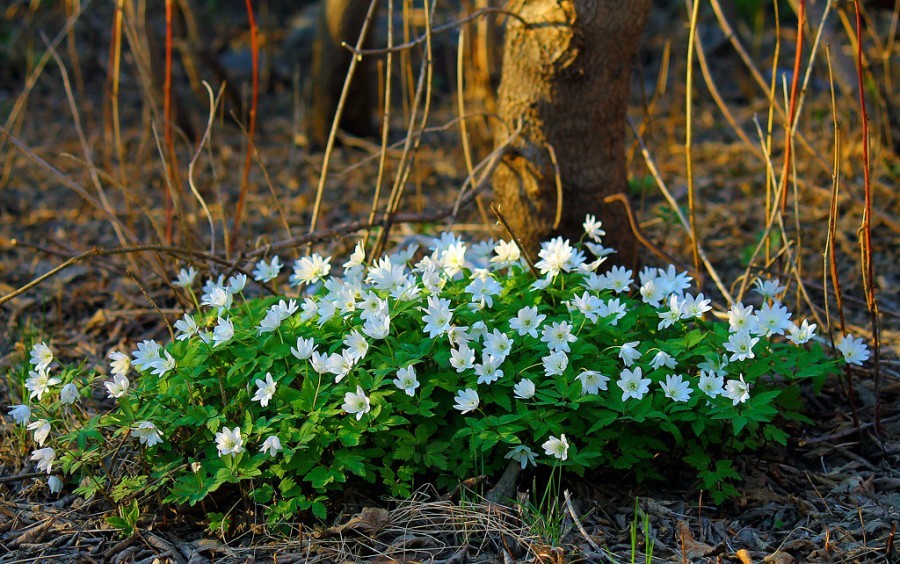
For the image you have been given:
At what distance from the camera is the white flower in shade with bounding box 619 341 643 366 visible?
2.29 metres

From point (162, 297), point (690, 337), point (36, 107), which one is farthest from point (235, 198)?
point (690, 337)

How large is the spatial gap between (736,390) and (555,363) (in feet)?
1.59

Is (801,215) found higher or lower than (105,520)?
higher

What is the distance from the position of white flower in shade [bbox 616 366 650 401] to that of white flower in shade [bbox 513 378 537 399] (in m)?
0.23

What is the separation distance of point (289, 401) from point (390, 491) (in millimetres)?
394

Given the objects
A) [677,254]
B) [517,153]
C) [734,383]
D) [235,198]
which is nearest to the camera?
[734,383]

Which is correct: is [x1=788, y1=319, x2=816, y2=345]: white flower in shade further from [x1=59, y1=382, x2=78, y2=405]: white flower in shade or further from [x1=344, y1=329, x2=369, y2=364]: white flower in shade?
[x1=59, y1=382, x2=78, y2=405]: white flower in shade

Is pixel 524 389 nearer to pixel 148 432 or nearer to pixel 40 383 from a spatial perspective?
→ pixel 148 432

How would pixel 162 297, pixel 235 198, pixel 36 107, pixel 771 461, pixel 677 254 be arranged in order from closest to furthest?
pixel 771 461
pixel 162 297
pixel 677 254
pixel 235 198
pixel 36 107

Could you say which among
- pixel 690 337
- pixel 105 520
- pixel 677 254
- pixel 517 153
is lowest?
pixel 105 520

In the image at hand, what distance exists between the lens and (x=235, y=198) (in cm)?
565

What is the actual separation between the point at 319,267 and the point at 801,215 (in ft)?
9.73

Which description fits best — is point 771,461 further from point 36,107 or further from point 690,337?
point 36,107

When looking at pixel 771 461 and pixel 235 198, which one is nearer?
pixel 771 461
